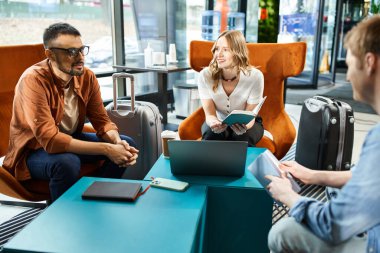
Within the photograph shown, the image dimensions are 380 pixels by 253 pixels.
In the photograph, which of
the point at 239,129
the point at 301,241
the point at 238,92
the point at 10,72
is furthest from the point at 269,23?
the point at 301,241

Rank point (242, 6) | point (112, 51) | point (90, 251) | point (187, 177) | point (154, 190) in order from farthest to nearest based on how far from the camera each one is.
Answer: point (242, 6)
point (112, 51)
point (187, 177)
point (154, 190)
point (90, 251)

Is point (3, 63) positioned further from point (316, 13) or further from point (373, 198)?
point (316, 13)

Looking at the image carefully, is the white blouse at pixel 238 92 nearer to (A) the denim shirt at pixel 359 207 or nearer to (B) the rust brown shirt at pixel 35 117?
(B) the rust brown shirt at pixel 35 117

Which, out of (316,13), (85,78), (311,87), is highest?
(316,13)

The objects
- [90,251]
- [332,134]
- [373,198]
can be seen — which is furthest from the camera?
[332,134]

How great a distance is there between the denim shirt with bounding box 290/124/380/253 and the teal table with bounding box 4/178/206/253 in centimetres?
39

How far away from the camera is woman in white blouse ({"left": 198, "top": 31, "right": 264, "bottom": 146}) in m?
2.34

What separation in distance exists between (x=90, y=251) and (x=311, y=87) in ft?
20.3

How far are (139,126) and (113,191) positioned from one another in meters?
1.07

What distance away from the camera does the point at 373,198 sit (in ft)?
2.88

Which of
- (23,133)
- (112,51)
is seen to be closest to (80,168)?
(23,133)

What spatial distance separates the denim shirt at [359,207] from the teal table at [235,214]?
51 centimetres

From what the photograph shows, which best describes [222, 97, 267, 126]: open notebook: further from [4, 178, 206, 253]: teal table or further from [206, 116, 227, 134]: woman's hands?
[4, 178, 206, 253]: teal table

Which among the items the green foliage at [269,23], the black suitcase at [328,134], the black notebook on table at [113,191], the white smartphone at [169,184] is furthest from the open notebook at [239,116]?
the green foliage at [269,23]
